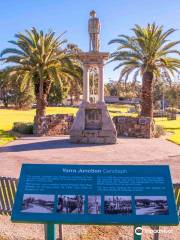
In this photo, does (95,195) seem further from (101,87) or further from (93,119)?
(101,87)

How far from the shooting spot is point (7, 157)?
17.8m

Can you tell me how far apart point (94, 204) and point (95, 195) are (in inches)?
5.6

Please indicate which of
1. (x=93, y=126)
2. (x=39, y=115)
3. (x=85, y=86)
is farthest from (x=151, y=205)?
(x=39, y=115)

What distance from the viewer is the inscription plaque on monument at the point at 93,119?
955 inches

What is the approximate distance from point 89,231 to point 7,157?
10.9 m

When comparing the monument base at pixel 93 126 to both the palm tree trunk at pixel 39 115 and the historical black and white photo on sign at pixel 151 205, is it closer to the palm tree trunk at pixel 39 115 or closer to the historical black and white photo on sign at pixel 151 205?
the palm tree trunk at pixel 39 115

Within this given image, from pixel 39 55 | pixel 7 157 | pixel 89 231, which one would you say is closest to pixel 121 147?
pixel 7 157

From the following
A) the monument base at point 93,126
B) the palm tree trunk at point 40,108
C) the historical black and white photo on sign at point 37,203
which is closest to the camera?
the historical black and white photo on sign at point 37,203

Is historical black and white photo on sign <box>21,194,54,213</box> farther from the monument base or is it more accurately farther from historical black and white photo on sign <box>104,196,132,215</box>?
the monument base

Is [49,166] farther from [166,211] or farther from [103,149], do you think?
[103,149]

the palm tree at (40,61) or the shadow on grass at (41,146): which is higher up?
the palm tree at (40,61)

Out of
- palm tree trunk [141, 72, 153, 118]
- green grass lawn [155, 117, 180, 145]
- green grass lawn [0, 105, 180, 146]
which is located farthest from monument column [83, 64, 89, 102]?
palm tree trunk [141, 72, 153, 118]

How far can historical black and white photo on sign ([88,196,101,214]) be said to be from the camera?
5510mm

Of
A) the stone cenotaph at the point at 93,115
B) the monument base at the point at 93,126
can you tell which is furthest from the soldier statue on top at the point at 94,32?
the monument base at the point at 93,126
